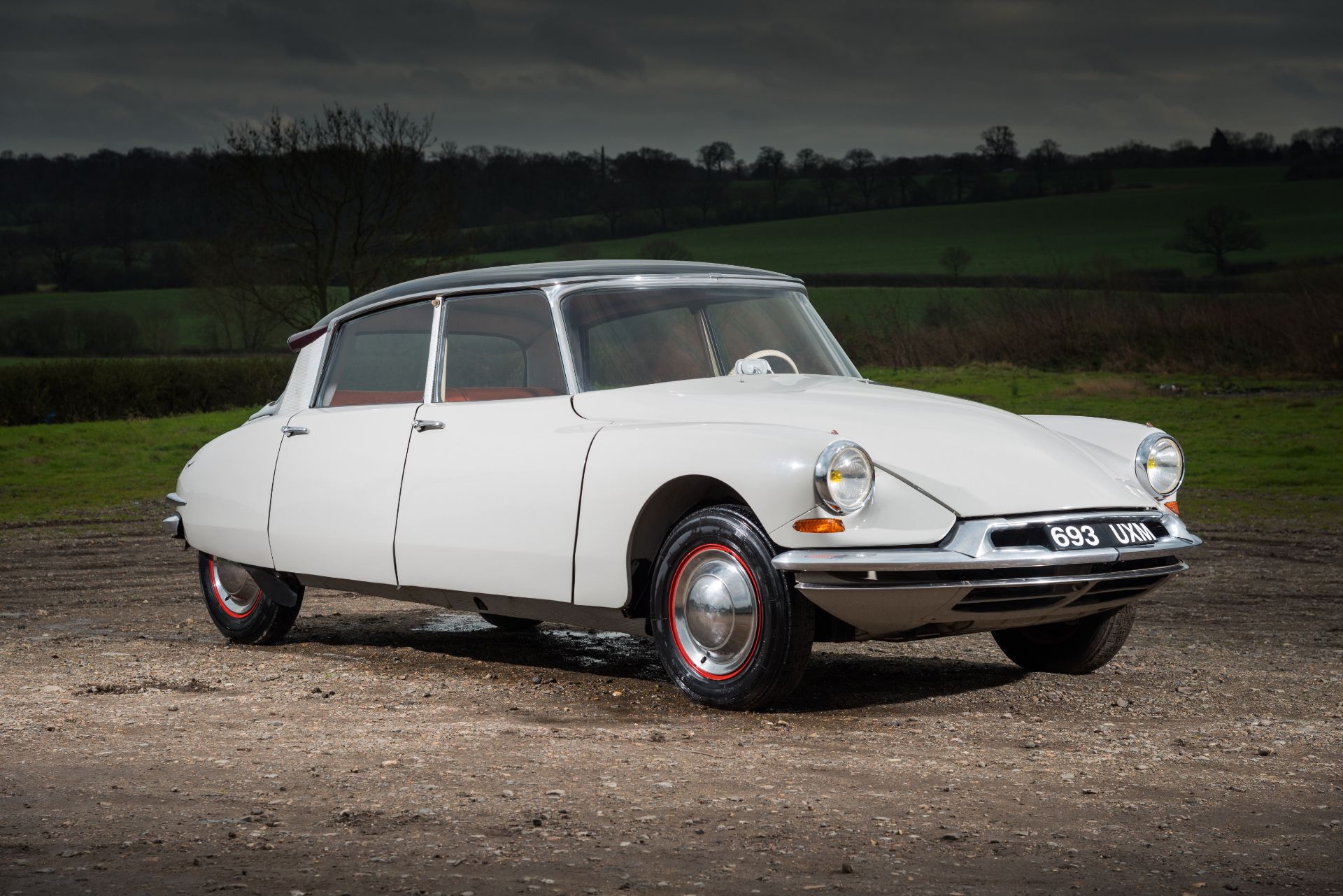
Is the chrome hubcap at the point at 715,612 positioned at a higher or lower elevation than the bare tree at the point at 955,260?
lower

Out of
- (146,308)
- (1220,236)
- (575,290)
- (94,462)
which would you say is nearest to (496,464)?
(575,290)

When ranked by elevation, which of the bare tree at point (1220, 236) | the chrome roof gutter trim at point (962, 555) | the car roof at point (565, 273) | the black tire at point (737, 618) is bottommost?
the black tire at point (737, 618)

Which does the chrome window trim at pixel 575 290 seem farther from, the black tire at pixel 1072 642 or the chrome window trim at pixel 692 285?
the black tire at pixel 1072 642

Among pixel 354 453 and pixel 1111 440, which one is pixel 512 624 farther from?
pixel 1111 440

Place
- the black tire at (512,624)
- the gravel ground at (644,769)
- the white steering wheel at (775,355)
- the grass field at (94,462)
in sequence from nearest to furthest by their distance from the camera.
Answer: the gravel ground at (644,769)
the white steering wheel at (775,355)
the black tire at (512,624)
the grass field at (94,462)

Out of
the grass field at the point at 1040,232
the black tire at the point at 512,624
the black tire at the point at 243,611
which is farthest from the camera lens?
the grass field at the point at 1040,232

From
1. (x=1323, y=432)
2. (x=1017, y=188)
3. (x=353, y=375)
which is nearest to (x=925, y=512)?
(x=353, y=375)

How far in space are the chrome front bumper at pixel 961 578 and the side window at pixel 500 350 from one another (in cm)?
177

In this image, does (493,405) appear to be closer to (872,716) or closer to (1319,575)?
(872,716)

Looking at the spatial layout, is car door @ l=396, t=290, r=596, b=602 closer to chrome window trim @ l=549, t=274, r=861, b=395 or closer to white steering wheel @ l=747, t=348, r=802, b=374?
chrome window trim @ l=549, t=274, r=861, b=395

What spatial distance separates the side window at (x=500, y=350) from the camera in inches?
264

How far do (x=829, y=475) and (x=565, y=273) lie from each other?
1975 millimetres

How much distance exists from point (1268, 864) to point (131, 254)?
8815 centimetres

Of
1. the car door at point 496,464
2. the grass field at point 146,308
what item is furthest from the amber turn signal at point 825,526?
the grass field at point 146,308
